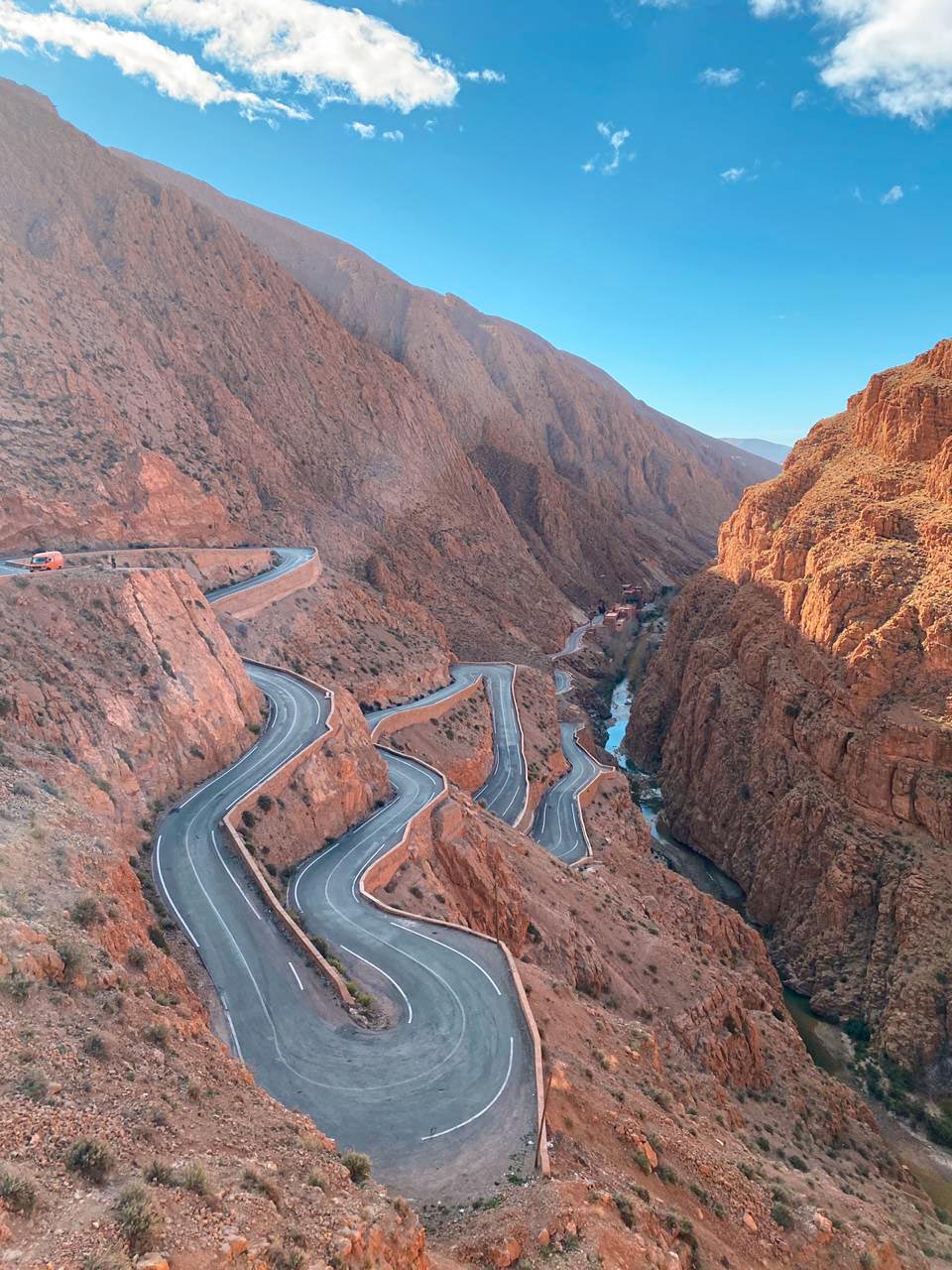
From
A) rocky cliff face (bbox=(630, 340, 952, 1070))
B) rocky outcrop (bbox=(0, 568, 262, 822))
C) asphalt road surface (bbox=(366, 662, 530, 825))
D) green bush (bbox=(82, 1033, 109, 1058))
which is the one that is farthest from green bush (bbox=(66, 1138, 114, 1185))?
rocky cliff face (bbox=(630, 340, 952, 1070))

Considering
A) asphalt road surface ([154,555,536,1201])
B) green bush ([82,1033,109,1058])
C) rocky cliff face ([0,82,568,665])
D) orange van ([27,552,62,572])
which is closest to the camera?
green bush ([82,1033,109,1058])

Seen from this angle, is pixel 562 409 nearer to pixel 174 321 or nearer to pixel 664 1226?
pixel 174 321

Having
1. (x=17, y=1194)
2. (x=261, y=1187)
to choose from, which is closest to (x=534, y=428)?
(x=261, y=1187)

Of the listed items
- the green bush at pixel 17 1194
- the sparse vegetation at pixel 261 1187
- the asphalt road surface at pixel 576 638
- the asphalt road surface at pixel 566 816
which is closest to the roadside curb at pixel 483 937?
the sparse vegetation at pixel 261 1187

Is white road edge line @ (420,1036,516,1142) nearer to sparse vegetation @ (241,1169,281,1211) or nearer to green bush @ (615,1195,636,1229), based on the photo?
green bush @ (615,1195,636,1229)

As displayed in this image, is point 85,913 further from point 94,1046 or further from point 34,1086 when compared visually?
point 34,1086

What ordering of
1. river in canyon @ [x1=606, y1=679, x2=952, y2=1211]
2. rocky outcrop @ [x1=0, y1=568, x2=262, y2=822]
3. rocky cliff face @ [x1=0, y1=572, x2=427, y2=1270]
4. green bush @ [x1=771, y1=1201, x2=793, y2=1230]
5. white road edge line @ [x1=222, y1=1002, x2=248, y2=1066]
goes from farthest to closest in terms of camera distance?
river in canyon @ [x1=606, y1=679, x2=952, y2=1211], rocky outcrop @ [x1=0, y1=568, x2=262, y2=822], green bush @ [x1=771, y1=1201, x2=793, y2=1230], white road edge line @ [x1=222, y1=1002, x2=248, y2=1066], rocky cliff face @ [x1=0, y1=572, x2=427, y2=1270]
